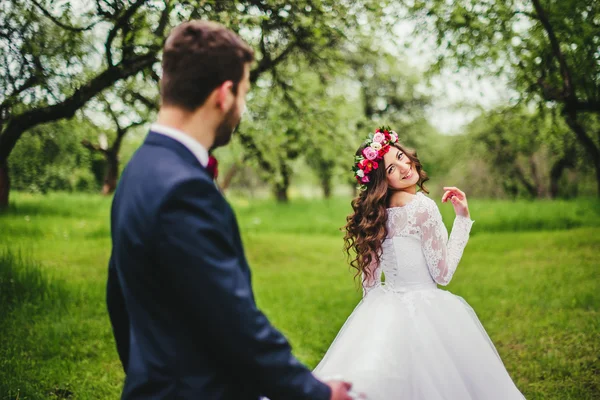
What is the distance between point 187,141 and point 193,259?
423 millimetres

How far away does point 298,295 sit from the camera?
9211mm

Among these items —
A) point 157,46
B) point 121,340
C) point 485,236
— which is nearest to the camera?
point 121,340

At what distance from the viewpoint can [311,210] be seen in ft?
62.9

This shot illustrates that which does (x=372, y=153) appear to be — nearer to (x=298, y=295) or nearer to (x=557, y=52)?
(x=557, y=52)

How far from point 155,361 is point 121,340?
0.45 metres

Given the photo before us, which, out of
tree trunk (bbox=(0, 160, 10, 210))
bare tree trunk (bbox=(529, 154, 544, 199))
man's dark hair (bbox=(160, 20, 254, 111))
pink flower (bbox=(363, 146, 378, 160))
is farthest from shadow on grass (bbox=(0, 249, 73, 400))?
bare tree trunk (bbox=(529, 154, 544, 199))

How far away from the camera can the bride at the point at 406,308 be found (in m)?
3.19

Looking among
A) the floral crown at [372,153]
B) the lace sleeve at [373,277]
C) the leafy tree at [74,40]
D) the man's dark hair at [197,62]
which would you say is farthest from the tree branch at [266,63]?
the man's dark hair at [197,62]

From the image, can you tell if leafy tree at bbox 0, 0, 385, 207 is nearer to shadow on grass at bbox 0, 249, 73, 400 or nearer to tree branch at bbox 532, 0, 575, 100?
shadow on grass at bbox 0, 249, 73, 400

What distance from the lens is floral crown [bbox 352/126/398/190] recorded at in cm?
391

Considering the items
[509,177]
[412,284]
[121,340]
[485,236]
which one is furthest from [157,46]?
→ [509,177]

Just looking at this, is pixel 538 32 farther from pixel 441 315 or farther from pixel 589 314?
pixel 441 315

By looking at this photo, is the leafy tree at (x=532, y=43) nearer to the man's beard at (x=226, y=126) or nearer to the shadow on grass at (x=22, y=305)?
the man's beard at (x=226, y=126)

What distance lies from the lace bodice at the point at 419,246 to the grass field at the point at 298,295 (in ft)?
7.03
